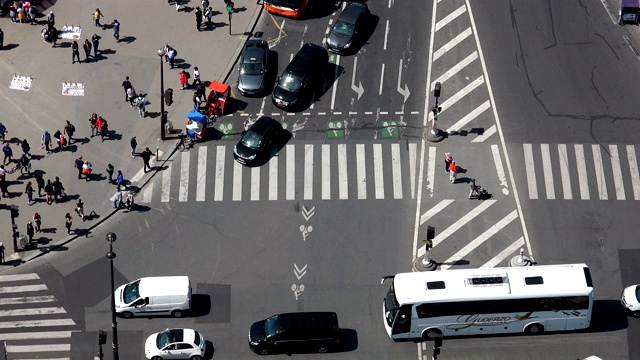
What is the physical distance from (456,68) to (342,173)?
44.9 feet

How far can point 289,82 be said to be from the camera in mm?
93250

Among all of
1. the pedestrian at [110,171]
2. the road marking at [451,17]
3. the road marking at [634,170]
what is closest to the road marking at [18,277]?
the pedestrian at [110,171]

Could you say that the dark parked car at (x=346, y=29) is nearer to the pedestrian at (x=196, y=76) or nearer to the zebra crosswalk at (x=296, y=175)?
the zebra crosswalk at (x=296, y=175)

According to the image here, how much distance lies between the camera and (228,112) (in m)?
94.1

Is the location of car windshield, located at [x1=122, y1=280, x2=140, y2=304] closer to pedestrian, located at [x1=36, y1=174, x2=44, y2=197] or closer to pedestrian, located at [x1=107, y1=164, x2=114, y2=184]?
pedestrian, located at [x1=107, y1=164, x2=114, y2=184]

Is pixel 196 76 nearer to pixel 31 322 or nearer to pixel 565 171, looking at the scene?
pixel 31 322

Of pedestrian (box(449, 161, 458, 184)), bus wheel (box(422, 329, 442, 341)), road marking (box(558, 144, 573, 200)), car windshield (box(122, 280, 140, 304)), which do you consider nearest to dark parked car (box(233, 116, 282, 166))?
pedestrian (box(449, 161, 458, 184))

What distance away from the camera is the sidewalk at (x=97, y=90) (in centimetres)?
8875

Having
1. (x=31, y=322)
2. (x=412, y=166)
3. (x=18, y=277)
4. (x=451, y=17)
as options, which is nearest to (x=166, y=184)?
(x=18, y=277)

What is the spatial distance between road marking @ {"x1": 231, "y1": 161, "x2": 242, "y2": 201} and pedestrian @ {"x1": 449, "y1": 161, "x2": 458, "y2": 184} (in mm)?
14613

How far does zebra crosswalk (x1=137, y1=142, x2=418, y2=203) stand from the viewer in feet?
289

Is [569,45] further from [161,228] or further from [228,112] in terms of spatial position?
[161,228]

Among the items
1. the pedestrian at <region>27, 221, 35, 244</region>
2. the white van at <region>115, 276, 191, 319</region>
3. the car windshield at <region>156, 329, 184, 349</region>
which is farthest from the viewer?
the pedestrian at <region>27, 221, 35, 244</region>

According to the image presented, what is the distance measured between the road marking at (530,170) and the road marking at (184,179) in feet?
77.6
